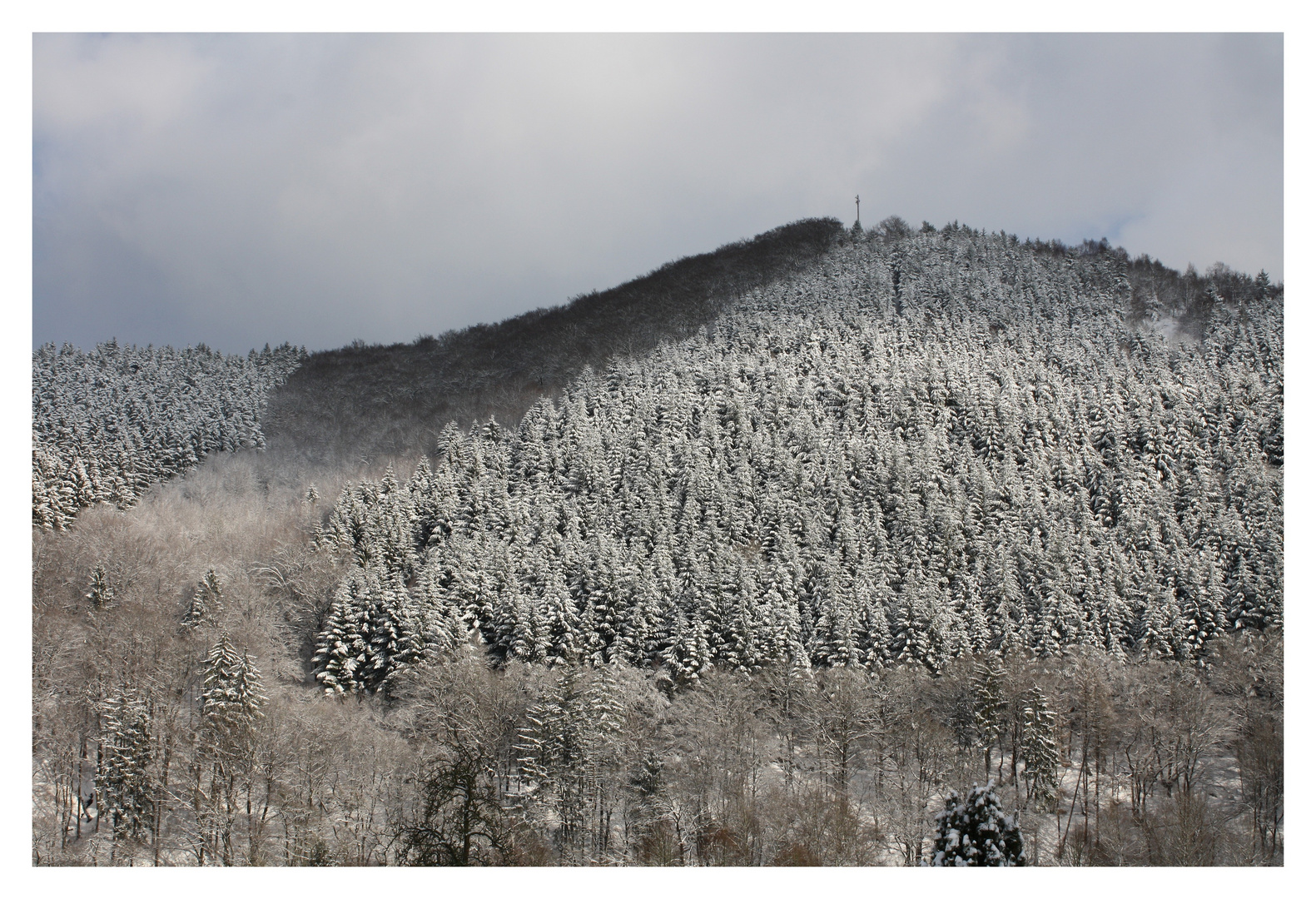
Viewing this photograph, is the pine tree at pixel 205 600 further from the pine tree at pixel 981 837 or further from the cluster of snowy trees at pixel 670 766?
the pine tree at pixel 981 837

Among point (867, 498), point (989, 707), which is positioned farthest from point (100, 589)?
point (867, 498)

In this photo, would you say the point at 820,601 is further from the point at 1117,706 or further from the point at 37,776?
the point at 37,776

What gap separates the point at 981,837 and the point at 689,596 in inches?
1347

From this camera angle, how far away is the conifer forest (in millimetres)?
35062

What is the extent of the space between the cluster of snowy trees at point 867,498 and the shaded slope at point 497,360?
10338mm

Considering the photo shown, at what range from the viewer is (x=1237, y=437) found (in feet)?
277

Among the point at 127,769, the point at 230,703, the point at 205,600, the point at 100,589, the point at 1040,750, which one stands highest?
the point at 100,589

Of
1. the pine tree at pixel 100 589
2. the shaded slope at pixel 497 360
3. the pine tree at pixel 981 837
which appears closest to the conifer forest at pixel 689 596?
the pine tree at pixel 981 837

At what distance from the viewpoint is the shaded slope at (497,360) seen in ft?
354

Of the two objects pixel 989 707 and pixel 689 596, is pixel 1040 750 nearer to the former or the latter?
pixel 989 707

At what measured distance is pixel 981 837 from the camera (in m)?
26.8

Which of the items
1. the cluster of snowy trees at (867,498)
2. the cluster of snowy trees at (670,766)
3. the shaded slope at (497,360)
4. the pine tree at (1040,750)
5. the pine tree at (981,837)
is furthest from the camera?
the shaded slope at (497,360)
